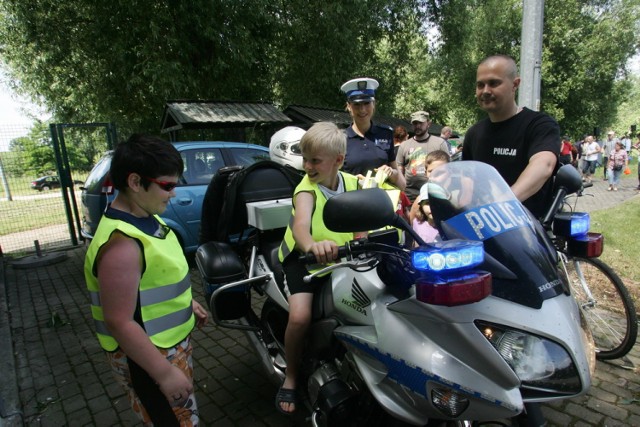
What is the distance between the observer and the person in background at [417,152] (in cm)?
533

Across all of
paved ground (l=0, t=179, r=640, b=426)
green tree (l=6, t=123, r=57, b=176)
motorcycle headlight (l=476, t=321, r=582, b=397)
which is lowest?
paved ground (l=0, t=179, r=640, b=426)

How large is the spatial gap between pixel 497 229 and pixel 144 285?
1321 mm

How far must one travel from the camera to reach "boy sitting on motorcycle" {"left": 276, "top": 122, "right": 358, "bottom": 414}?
2.12 metres

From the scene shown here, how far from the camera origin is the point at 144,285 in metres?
1.52

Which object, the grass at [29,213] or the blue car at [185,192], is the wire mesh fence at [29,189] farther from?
the blue car at [185,192]

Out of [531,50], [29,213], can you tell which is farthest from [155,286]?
[29,213]

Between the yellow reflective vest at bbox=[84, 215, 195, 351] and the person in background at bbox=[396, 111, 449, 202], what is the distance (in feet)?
12.9

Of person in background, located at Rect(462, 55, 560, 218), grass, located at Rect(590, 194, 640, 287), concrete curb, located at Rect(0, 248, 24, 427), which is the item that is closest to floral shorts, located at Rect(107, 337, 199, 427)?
concrete curb, located at Rect(0, 248, 24, 427)

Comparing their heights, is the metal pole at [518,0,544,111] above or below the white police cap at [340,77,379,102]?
above

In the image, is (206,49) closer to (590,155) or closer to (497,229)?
(497,229)

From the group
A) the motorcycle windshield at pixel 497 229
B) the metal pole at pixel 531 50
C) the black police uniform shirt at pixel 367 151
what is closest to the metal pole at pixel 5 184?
the black police uniform shirt at pixel 367 151

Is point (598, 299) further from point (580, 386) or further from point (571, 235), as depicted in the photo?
point (580, 386)

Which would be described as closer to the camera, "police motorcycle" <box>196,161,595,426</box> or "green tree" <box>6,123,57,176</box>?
"police motorcycle" <box>196,161,595,426</box>

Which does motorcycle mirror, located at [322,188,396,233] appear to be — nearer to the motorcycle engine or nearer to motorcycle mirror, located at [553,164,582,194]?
the motorcycle engine
